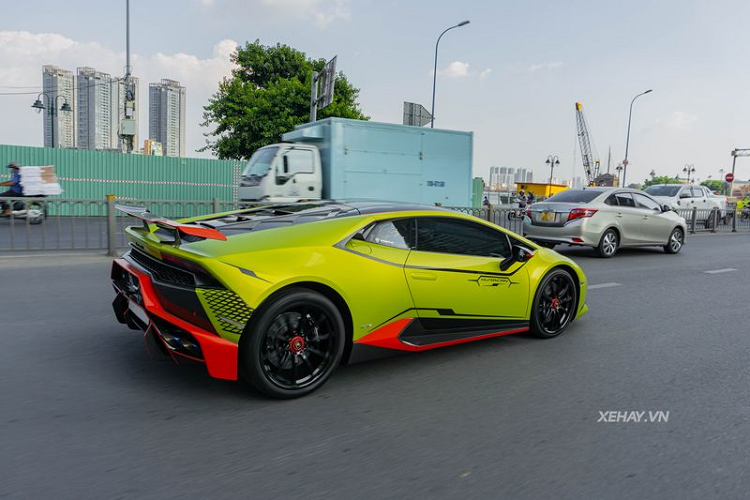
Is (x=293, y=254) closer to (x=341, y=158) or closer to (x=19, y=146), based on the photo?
(x=341, y=158)

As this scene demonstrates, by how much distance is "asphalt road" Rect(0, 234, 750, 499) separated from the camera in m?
2.56

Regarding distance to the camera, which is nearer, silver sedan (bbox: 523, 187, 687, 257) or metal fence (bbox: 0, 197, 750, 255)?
metal fence (bbox: 0, 197, 750, 255)

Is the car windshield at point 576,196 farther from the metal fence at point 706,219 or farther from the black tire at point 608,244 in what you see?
the metal fence at point 706,219

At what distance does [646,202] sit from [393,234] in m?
10.6

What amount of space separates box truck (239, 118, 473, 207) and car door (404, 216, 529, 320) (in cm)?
955

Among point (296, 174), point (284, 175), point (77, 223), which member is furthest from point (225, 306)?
point (296, 174)

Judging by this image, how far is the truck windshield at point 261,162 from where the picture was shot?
1405 cm

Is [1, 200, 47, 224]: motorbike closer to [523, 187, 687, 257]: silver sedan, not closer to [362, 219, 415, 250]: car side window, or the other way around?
[362, 219, 415, 250]: car side window

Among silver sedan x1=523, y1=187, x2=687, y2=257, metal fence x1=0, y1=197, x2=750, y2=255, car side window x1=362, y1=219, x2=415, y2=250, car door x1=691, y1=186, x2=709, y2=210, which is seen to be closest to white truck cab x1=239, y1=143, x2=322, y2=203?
metal fence x1=0, y1=197, x2=750, y2=255

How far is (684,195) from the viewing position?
22422mm

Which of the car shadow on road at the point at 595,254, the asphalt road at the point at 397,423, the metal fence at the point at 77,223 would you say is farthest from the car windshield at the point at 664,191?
the asphalt road at the point at 397,423

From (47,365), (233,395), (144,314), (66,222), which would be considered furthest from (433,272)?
(66,222)

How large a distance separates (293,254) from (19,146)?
2823 centimetres

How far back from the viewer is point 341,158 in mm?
14281
